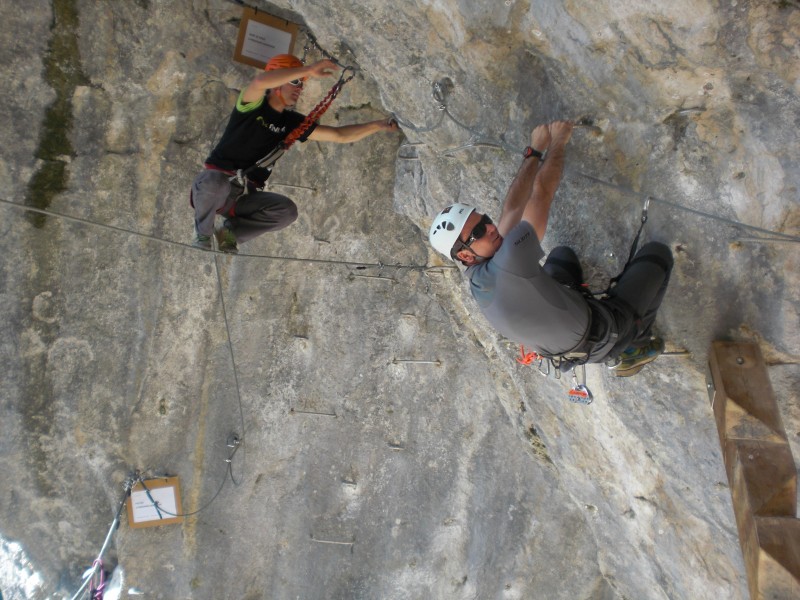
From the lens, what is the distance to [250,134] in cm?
397

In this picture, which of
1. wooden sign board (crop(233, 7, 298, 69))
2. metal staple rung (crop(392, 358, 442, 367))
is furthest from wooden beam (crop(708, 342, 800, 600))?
wooden sign board (crop(233, 7, 298, 69))

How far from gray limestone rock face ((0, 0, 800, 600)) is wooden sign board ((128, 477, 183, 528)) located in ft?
0.34

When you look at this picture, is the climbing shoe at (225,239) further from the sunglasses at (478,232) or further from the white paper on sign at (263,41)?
the sunglasses at (478,232)

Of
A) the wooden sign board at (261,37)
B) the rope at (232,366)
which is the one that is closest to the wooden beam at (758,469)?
the wooden sign board at (261,37)

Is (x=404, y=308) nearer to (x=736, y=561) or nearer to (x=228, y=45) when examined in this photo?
(x=228, y=45)

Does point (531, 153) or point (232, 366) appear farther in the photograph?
point (232, 366)

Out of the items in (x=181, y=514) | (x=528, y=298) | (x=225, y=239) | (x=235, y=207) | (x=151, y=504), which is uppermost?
(x=528, y=298)

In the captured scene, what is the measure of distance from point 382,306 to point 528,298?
2917mm

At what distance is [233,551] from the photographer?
5.95 metres

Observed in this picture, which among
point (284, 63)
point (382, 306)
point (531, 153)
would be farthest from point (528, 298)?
point (382, 306)

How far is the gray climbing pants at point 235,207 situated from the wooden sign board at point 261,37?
115 cm

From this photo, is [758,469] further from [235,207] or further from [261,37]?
[261,37]

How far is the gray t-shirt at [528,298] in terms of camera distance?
2898mm

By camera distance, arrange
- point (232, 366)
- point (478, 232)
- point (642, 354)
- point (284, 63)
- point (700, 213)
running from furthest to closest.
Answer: point (232, 366), point (284, 63), point (642, 354), point (478, 232), point (700, 213)
